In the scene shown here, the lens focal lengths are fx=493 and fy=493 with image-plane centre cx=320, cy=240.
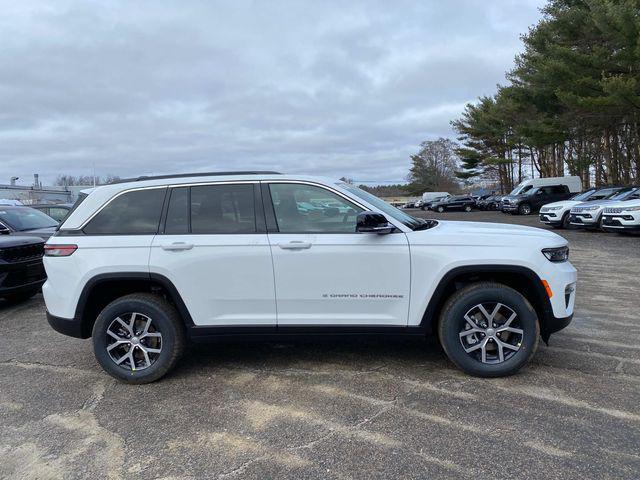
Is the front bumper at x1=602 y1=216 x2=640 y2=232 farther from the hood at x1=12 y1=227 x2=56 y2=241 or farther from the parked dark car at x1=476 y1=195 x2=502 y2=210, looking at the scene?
the parked dark car at x1=476 y1=195 x2=502 y2=210

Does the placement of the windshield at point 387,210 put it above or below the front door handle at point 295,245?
above

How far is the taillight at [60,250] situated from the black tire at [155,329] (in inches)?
21.9

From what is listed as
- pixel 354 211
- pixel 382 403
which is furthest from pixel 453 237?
pixel 382 403

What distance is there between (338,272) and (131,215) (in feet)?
6.07

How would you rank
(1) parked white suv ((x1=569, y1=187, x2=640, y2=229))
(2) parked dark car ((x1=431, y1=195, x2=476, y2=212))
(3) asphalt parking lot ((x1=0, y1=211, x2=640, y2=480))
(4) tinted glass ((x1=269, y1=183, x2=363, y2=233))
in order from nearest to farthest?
(3) asphalt parking lot ((x1=0, y1=211, x2=640, y2=480)), (4) tinted glass ((x1=269, y1=183, x2=363, y2=233)), (1) parked white suv ((x1=569, y1=187, x2=640, y2=229)), (2) parked dark car ((x1=431, y1=195, x2=476, y2=212))

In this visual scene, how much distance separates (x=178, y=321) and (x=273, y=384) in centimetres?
95

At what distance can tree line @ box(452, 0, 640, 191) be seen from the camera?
21.5m

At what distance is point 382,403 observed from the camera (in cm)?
365

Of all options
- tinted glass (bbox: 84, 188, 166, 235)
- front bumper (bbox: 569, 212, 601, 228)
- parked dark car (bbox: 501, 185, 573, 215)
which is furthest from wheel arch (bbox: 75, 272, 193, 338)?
parked dark car (bbox: 501, 185, 573, 215)

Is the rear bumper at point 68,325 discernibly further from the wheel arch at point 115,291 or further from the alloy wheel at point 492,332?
the alloy wheel at point 492,332

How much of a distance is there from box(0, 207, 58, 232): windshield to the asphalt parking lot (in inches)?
182

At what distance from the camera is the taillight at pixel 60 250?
163 inches

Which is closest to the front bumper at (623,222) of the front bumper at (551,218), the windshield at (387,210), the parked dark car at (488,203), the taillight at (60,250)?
the front bumper at (551,218)

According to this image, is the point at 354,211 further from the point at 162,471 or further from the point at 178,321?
the point at 162,471
